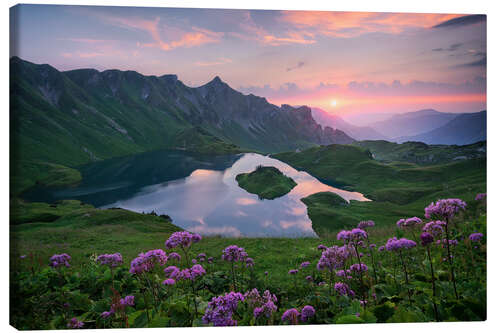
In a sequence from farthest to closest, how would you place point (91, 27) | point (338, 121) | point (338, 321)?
1. point (338, 121)
2. point (91, 27)
3. point (338, 321)

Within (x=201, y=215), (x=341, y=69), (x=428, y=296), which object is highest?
(x=341, y=69)

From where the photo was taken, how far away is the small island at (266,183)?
46000 millimetres

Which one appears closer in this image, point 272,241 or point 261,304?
point 261,304

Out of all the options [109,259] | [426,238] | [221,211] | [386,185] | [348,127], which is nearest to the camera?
[426,238]

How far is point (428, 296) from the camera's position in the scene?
5195mm

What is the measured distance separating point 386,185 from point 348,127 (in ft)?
50.5

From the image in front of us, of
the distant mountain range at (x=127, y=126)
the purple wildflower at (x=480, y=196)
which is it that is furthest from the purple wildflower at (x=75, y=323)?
the distant mountain range at (x=127, y=126)

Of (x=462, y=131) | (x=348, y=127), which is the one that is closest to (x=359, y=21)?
(x=348, y=127)

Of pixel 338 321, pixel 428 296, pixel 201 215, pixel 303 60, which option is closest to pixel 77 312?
pixel 338 321

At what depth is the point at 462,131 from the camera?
10.2 meters

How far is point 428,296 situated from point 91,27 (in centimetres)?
1274

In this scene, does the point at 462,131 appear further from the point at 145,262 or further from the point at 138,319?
the point at 138,319

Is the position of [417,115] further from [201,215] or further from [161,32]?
[201,215]

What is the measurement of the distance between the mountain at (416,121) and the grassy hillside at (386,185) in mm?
→ 1979
